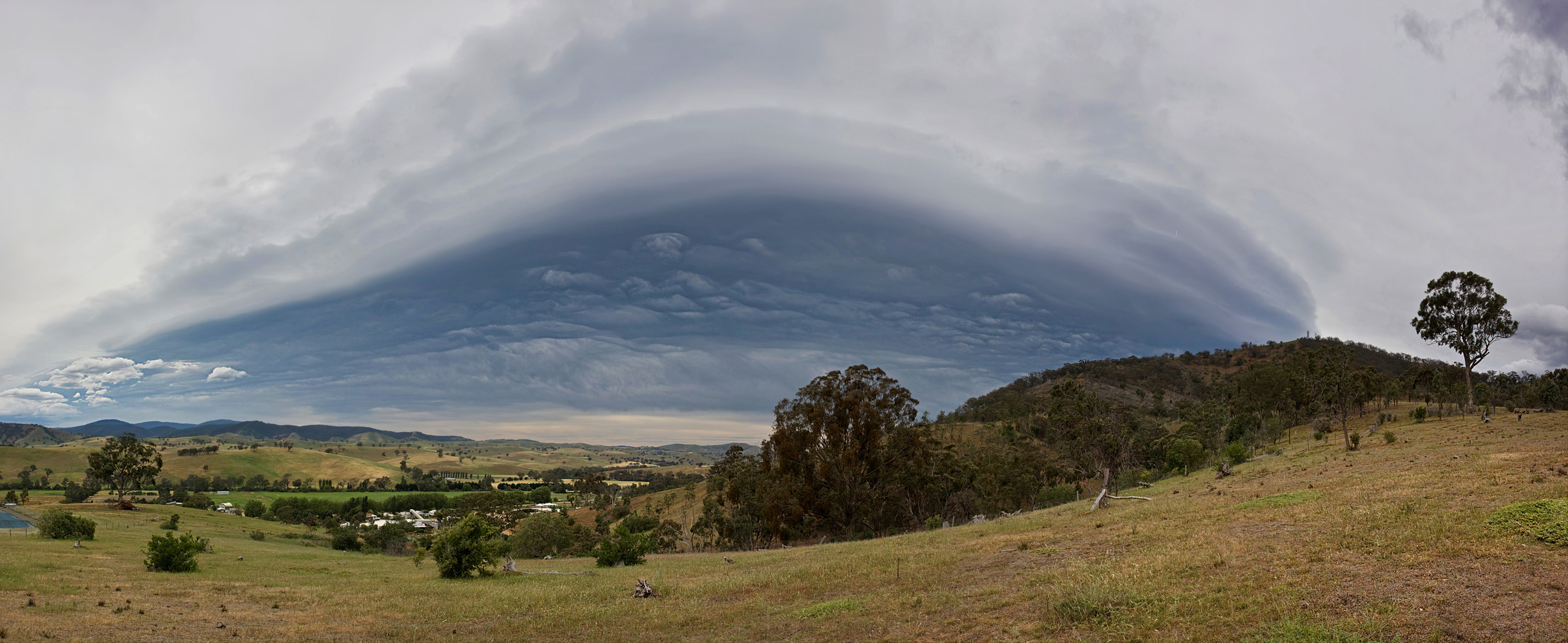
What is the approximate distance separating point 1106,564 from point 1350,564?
4.81 meters

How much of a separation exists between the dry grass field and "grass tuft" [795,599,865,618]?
87mm

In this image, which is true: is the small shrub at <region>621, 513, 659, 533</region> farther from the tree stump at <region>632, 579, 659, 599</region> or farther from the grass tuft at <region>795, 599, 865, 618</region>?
the grass tuft at <region>795, 599, 865, 618</region>

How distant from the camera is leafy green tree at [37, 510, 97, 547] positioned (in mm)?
42688

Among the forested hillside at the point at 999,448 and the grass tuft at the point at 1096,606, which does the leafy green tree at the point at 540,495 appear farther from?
the grass tuft at the point at 1096,606

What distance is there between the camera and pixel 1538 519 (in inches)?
514

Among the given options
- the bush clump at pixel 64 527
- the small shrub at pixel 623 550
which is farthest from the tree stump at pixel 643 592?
the bush clump at pixel 64 527

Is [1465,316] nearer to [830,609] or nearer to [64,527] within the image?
[830,609]

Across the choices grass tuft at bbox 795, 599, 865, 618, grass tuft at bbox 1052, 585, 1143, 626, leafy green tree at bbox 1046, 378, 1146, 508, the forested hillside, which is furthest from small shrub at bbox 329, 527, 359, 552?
leafy green tree at bbox 1046, 378, 1146, 508

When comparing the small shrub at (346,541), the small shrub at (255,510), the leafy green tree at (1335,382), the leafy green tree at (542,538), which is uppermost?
the leafy green tree at (1335,382)

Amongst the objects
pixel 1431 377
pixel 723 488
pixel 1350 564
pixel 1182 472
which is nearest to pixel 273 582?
pixel 1350 564

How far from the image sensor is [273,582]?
25547 mm

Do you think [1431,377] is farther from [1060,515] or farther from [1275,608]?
[1275,608]

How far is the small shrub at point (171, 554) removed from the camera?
27.9m

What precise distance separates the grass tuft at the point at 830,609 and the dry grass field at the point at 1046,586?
0.29 feet
